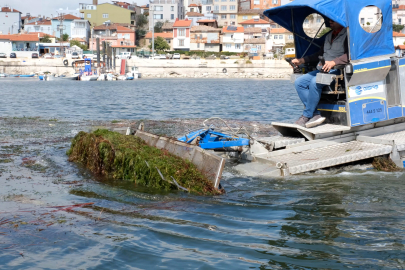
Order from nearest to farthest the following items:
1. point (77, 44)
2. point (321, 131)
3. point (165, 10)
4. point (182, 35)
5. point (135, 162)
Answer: point (135, 162)
point (321, 131)
point (182, 35)
point (77, 44)
point (165, 10)

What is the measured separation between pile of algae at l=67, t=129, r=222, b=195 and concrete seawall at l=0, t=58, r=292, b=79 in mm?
85171

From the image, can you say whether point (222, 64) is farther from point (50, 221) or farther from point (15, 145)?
point (50, 221)

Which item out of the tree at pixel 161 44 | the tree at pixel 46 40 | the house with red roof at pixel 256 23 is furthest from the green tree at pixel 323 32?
the tree at pixel 46 40

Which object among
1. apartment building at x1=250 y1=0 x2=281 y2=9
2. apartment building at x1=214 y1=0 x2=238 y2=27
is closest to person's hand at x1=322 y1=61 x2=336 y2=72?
apartment building at x1=214 y1=0 x2=238 y2=27

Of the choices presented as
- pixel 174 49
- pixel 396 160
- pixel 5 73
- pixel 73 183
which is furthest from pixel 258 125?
pixel 174 49

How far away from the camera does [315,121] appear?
1089cm

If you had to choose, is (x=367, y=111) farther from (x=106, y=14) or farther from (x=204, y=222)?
(x=106, y=14)

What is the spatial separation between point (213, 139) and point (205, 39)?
11034cm

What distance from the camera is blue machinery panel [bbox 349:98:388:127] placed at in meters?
10.6

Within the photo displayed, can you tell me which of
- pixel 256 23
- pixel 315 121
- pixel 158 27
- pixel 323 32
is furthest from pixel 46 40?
pixel 315 121

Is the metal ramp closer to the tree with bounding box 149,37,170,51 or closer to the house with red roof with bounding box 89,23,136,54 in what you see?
the tree with bounding box 149,37,170,51

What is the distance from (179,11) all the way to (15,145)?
146m

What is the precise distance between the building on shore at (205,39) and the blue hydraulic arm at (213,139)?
109 metres

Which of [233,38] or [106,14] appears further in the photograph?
[106,14]
